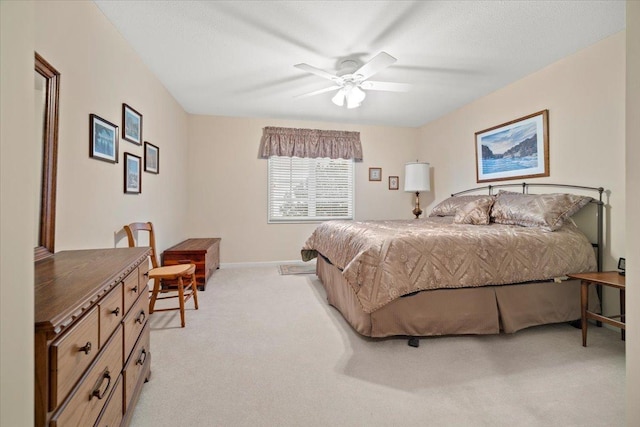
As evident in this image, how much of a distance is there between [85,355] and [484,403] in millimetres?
1807

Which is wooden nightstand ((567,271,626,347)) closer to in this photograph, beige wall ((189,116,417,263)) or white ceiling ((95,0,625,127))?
white ceiling ((95,0,625,127))

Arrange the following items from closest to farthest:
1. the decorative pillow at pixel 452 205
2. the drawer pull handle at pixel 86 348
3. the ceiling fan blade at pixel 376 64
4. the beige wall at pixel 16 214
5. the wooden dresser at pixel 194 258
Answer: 1. the beige wall at pixel 16 214
2. the drawer pull handle at pixel 86 348
3. the ceiling fan blade at pixel 376 64
4. the wooden dresser at pixel 194 258
5. the decorative pillow at pixel 452 205

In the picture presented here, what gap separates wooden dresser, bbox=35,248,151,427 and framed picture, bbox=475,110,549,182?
3.76 metres

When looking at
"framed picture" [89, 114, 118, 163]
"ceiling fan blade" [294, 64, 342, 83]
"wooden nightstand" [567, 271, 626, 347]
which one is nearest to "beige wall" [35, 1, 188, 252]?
"framed picture" [89, 114, 118, 163]

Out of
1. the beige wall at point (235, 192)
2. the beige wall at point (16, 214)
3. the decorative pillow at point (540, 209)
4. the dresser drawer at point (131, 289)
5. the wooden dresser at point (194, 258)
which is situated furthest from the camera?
the beige wall at point (235, 192)

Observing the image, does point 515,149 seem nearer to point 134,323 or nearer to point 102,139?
point 134,323

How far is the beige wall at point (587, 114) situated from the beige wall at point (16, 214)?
3.56 metres

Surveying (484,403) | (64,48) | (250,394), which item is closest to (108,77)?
(64,48)

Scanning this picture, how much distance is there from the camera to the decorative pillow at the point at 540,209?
240 cm

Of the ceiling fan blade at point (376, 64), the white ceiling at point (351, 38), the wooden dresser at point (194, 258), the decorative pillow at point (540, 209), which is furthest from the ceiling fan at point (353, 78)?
the wooden dresser at point (194, 258)

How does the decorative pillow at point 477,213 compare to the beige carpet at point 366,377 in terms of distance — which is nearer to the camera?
the beige carpet at point 366,377

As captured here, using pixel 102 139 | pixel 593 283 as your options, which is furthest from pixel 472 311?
A: pixel 102 139

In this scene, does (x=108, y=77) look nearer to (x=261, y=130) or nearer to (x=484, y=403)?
(x=261, y=130)

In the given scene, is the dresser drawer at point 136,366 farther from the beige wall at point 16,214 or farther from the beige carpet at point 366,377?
the beige wall at point 16,214
